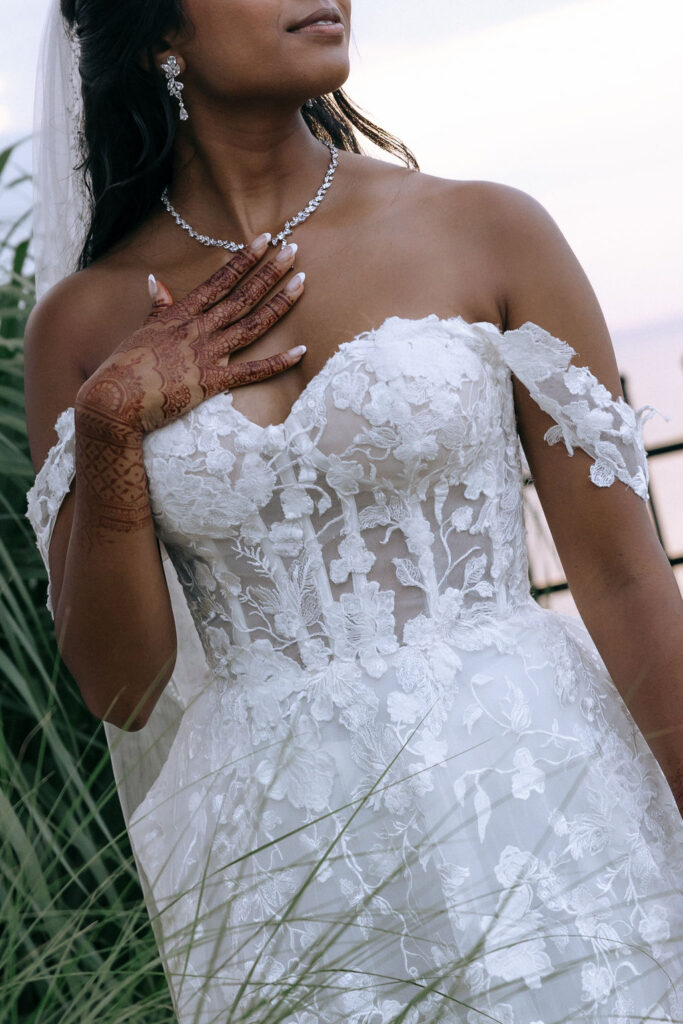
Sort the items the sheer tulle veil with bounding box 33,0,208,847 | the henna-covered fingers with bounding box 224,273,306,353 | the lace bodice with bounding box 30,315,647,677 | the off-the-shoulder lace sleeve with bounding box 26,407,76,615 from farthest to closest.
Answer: the sheer tulle veil with bounding box 33,0,208,847 → the off-the-shoulder lace sleeve with bounding box 26,407,76,615 → the henna-covered fingers with bounding box 224,273,306,353 → the lace bodice with bounding box 30,315,647,677

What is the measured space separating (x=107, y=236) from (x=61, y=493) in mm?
551

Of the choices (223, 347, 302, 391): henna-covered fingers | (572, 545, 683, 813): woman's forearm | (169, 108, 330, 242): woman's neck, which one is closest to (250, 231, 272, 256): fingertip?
(169, 108, 330, 242): woman's neck

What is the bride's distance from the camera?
1.65 m

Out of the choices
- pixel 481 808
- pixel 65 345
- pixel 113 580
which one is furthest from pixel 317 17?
pixel 481 808

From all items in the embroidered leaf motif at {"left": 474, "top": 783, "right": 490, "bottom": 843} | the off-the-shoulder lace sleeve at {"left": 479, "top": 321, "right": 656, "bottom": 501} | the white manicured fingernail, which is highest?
the white manicured fingernail

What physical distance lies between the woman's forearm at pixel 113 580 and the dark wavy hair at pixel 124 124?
0.58 meters

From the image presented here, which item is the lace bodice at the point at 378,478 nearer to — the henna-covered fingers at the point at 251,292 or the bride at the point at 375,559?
the bride at the point at 375,559

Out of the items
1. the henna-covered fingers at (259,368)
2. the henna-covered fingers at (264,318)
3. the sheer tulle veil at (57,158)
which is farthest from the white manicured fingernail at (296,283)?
the sheer tulle veil at (57,158)

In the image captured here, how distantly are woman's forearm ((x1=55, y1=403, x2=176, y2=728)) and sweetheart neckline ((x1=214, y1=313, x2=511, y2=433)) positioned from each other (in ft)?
0.55

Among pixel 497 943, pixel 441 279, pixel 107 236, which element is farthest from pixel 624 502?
pixel 107 236

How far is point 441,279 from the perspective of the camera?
1860 mm

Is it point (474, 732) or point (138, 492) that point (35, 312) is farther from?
point (474, 732)

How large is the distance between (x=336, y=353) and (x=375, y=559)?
332mm

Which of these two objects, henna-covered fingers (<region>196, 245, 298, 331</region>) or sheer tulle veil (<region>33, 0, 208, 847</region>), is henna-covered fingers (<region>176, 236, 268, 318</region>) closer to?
henna-covered fingers (<region>196, 245, 298, 331</region>)
